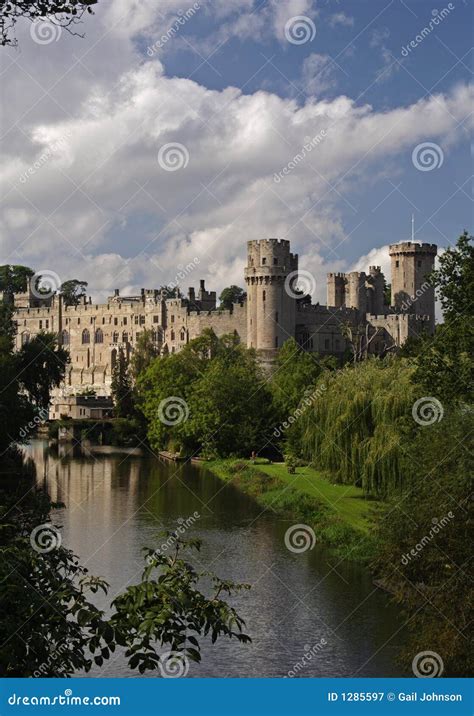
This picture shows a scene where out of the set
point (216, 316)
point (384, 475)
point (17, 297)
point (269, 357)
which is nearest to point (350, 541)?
point (384, 475)

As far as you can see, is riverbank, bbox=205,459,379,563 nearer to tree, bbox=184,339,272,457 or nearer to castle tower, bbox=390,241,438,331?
tree, bbox=184,339,272,457

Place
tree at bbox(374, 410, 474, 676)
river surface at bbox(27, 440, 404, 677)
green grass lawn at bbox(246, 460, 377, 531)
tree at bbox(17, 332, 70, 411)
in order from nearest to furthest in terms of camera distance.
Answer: tree at bbox(374, 410, 474, 676) → river surface at bbox(27, 440, 404, 677) → green grass lawn at bbox(246, 460, 377, 531) → tree at bbox(17, 332, 70, 411)

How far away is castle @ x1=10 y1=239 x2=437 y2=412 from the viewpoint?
53.0 metres

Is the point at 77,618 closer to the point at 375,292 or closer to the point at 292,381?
the point at 292,381

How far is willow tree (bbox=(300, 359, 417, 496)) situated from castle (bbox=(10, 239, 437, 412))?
74.0 ft

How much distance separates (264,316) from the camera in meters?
53.2

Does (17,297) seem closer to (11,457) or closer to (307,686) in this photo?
(11,457)

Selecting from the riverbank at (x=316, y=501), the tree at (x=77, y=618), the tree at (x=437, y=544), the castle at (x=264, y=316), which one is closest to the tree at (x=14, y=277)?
the castle at (x=264, y=316)

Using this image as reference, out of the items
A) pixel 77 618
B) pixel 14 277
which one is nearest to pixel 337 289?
pixel 14 277

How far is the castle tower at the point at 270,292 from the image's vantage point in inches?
2063

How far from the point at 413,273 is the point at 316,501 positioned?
40155 mm

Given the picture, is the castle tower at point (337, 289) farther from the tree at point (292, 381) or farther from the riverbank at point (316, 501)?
the riverbank at point (316, 501)

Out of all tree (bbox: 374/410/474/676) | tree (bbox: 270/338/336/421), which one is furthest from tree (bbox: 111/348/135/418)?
tree (bbox: 374/410/474/676)

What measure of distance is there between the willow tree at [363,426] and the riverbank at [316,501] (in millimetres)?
585
